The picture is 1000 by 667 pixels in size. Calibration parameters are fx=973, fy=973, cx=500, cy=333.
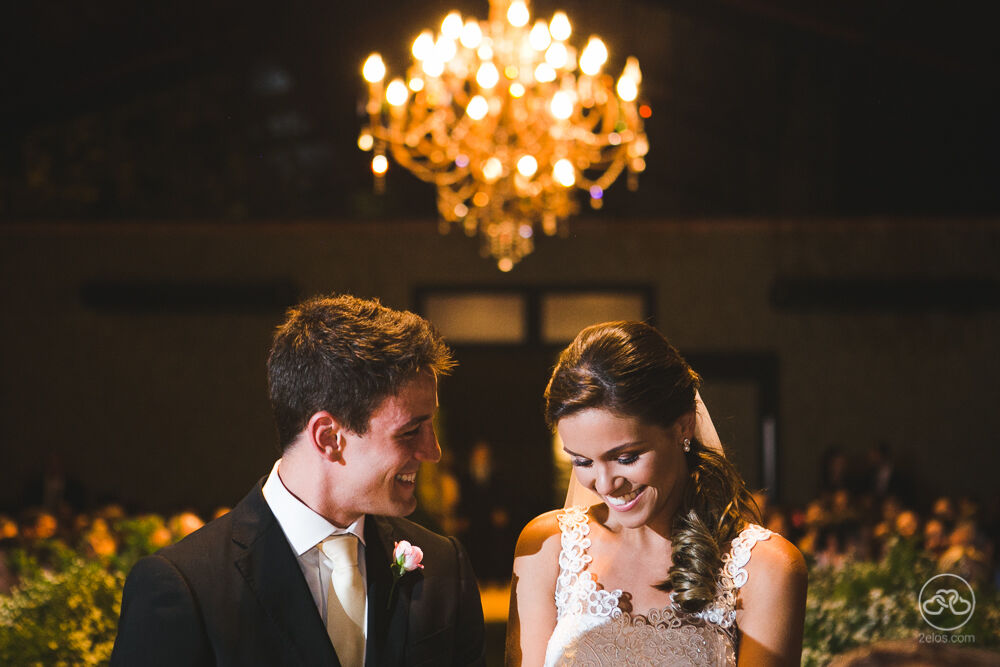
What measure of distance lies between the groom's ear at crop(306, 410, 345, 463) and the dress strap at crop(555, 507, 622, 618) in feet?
2.20

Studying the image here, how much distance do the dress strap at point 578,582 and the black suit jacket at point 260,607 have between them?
25 cm

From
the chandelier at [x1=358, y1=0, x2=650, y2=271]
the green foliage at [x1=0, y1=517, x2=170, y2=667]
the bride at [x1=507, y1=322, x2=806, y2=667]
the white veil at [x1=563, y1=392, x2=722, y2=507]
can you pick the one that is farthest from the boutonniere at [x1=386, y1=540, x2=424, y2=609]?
the chandelier at [x1=358, y1=0, x2=650, y2=271]

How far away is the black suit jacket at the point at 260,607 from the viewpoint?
5.45 ft

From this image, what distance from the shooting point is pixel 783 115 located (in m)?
9.71

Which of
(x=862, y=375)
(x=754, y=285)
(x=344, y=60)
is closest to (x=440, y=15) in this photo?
(x=344, y=60)

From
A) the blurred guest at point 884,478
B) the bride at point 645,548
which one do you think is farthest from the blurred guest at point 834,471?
the bride at point 645,548

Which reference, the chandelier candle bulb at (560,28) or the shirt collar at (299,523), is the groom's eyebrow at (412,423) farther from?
the chandelier candle bulb at (560,28)

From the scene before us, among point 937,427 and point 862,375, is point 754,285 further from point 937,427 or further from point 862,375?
point 937,427

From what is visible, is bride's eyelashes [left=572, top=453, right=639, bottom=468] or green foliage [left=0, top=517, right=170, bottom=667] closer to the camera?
bride's eyelashes [left=572, top=453, right=639, bottom=468]

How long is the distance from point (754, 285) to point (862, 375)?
1513 mm

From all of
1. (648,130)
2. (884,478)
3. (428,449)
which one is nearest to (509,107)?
(428,449)

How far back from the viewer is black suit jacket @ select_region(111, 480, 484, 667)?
1660 mm

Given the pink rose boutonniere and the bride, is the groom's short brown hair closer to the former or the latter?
the pink rose boutonniere

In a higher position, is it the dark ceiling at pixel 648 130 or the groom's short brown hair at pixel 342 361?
the dark ceiling at pixel 648 130
